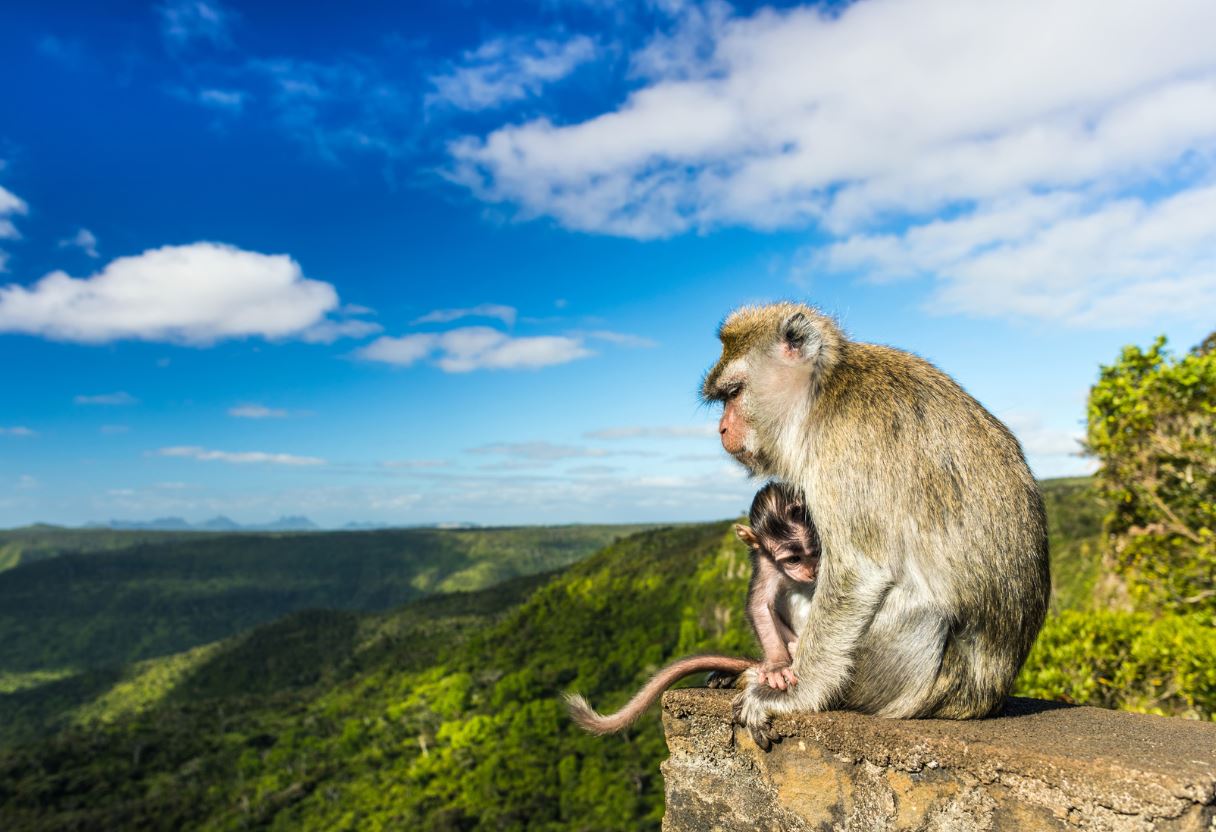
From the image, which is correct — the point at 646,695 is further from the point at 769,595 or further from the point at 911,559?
the point at 911,559

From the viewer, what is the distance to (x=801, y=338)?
3768 millimetres

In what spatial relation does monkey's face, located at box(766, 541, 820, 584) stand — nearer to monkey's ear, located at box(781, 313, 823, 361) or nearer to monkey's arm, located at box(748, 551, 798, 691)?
monkey's arm, located at box(748, 551, 798, 691)

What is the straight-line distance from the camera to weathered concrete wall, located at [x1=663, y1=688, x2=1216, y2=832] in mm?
2512

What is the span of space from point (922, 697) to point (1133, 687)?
7519mm

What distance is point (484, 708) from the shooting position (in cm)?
7694

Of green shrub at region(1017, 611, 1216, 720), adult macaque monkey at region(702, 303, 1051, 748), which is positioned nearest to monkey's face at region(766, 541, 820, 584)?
adult macaque monkey at region(702, 303, 1051, 748)

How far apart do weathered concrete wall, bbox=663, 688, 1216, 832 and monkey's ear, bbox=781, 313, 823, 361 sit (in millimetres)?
1709

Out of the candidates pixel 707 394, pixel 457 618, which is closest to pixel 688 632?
pixel 457 618

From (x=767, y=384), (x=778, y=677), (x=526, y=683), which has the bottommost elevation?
(x=526, y=683)

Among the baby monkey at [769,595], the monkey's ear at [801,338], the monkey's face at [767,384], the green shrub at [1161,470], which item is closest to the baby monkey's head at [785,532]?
the baby monkey at [769,595]

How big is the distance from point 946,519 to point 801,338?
113cm

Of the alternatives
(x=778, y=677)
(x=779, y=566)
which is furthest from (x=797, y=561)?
(x=778, y=677)

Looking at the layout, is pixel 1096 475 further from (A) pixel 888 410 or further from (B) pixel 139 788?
(B) pixel 139 788

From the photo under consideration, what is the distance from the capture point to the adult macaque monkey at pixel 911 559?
125 inches
